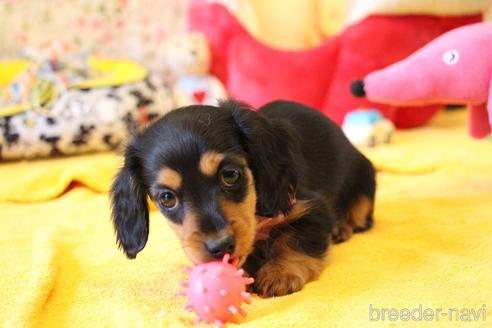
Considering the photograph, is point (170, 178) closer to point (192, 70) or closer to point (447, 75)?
point (447, 75)

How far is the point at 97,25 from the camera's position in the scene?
4.52 metres

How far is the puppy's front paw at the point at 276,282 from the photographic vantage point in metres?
1.57

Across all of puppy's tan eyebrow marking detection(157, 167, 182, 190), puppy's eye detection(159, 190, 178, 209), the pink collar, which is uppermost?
puppy's tan eyebrow marking detection(157, 167, 182, 190)

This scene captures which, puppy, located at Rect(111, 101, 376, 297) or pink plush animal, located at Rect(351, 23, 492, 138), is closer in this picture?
puppy, located at Rect(111, 101, 376, 297)

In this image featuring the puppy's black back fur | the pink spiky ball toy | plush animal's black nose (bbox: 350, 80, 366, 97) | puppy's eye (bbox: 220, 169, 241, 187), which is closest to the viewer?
the pink spiky ball toy

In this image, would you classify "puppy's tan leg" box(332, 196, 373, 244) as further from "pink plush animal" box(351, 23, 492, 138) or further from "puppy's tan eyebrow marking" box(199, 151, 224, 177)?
"puppy's tan eyebrow marking" box(199, 151, 224, 177)

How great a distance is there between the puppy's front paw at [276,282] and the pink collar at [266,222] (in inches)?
5.9

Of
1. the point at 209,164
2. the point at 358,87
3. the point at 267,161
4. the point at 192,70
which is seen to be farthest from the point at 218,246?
the point at 192,70

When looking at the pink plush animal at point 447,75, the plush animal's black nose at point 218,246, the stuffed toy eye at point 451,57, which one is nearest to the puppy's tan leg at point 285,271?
the plush animal's black nose at point 218,246

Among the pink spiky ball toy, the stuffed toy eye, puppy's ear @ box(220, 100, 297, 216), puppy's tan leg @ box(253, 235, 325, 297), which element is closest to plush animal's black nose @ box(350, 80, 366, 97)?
the stuffed toy eye

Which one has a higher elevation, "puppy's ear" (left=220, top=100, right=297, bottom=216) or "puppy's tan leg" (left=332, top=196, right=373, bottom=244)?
"puppy's ear" (left=220, top=100, right=297, bottom=216)

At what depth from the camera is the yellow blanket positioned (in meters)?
1.44

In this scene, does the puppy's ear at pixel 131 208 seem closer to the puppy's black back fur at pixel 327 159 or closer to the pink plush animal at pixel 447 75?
the puppy's black back fur at pixel 327 159

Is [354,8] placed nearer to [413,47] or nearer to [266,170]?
[413,47]
